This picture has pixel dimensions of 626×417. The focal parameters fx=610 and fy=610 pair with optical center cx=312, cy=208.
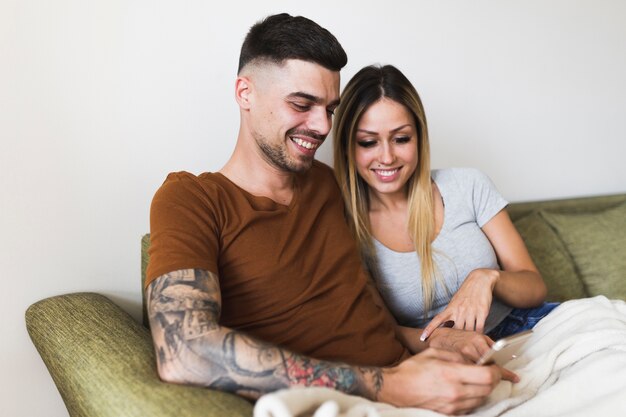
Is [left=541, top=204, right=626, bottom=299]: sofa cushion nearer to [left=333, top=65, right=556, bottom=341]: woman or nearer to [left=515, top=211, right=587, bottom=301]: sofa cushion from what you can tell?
[left=515, top=211, right=587, bottom=301]: sofa cushion

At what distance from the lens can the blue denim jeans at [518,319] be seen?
1.58 metres

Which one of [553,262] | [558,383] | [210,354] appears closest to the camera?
[210,354]

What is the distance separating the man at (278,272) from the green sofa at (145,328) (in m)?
0.06

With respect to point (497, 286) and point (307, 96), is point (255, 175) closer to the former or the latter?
point (307, 96)

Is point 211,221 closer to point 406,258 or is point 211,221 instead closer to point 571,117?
point 406,258

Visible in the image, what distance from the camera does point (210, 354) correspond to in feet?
3.18

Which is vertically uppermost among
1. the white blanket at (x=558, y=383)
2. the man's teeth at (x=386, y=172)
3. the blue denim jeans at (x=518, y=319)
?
the man's teeth at (x=386, y=172)

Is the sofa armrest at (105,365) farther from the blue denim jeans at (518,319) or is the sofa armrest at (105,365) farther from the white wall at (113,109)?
the blue denim jeans at (518,319)

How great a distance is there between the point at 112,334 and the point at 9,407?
1.51 ft

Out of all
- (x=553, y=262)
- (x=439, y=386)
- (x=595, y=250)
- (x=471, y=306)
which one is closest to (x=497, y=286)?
(x=471, y=306)

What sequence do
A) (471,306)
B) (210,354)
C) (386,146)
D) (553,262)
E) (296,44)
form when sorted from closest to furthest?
(210,354) → (296,44) → (471,306) → (386,146) → (553,262)

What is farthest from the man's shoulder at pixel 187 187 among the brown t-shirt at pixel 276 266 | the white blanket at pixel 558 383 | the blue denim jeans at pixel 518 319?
the blue denim jeans at pixel 518 319

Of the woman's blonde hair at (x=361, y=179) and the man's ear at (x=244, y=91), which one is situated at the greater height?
the man's ear at (x=244, y=91)

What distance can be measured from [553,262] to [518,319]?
49 cm
